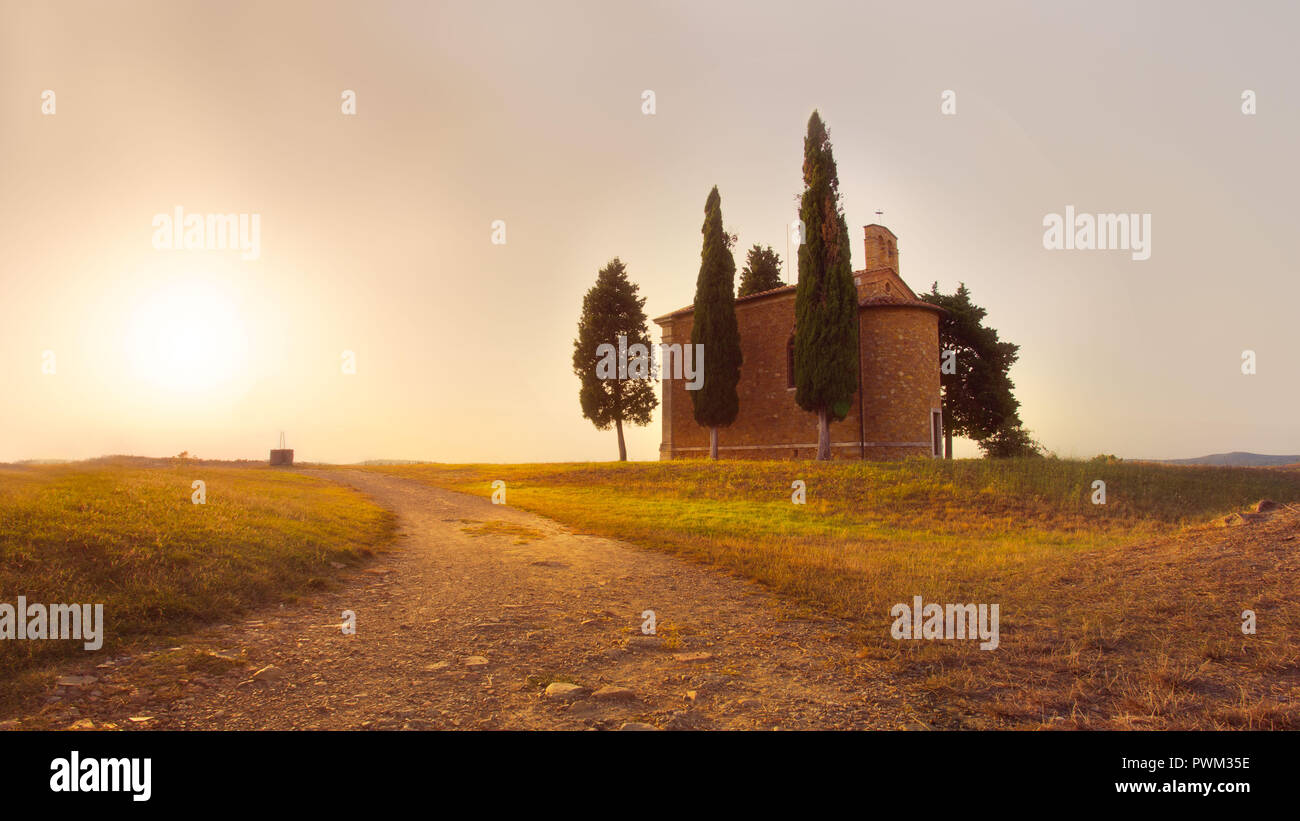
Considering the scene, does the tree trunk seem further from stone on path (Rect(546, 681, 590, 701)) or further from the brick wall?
stone on path (Rect(546, 681, 590, 701))

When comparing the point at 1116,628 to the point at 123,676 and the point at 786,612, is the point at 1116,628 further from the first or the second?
the point at 123,676

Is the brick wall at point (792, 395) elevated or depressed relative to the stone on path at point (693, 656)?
elevated

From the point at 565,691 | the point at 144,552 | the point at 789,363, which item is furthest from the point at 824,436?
the point at 144,552

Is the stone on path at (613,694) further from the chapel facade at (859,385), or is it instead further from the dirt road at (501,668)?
the chapel facade at (859,385)

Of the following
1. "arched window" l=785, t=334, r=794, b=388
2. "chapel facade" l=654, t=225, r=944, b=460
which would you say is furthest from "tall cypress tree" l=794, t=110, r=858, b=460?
"arched window" l=785, t=334, r=794, b=388

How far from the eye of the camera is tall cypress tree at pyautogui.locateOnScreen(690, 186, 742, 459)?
103 feet

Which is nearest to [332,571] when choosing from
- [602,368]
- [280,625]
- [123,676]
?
[280,625]

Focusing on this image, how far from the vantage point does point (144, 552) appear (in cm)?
723

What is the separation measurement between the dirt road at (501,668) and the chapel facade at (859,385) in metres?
22.1

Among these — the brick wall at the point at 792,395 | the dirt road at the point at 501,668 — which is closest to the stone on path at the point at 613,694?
the dirt road at the point at 501,668

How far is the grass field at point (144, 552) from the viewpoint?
5.94 metres

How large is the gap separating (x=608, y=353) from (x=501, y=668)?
111ft

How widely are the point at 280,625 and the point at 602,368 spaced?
31728mm

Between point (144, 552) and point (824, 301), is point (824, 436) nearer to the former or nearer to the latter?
point (824, 301)
